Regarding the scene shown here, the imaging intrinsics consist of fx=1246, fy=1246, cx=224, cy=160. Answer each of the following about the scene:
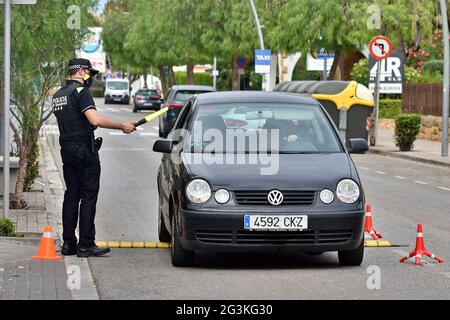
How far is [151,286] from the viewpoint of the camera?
32.0 feet

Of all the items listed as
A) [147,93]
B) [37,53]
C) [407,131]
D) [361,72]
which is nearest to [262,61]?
[361,72]

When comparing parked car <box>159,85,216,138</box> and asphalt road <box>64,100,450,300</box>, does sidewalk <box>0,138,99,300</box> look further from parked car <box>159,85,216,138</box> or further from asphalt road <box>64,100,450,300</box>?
parked car <box>159,85,216,138</box>

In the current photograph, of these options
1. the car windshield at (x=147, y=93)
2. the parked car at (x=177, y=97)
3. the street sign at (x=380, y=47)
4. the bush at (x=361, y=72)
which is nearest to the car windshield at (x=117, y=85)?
the car windshield at (x=147, y=93)

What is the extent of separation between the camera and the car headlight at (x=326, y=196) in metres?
10.6

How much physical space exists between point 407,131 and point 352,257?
2370 centimetres

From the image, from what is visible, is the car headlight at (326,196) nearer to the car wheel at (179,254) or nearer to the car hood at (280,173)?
the car hood at (280,173)

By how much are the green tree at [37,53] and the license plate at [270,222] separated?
19.4ft

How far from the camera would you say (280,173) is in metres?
10.7

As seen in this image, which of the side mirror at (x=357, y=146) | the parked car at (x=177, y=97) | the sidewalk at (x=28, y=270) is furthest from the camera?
the parked car at (x=177, y=97)

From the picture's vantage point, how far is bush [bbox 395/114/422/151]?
34312 mm
